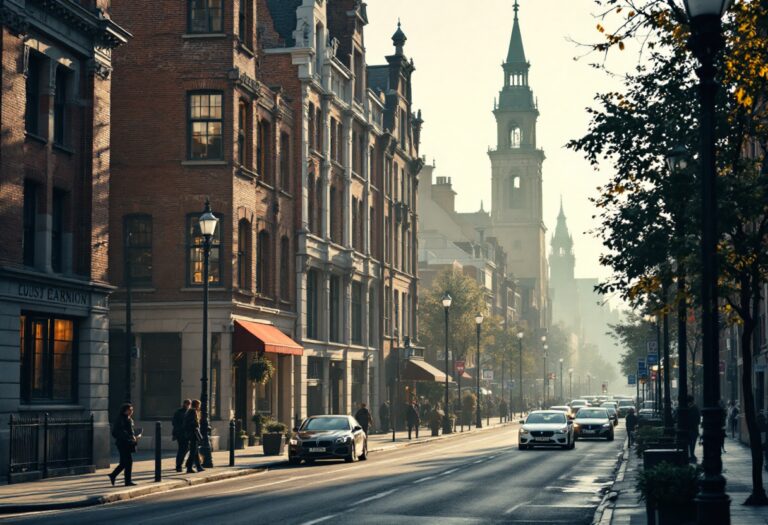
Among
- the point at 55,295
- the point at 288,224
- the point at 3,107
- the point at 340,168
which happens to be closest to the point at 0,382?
the point at 55,295

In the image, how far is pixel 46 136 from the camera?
31.6 m

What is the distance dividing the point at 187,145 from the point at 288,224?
8537 mm

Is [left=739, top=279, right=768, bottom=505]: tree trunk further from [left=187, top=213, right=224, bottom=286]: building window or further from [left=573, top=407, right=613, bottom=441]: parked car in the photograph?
[left=573, top=407, right=613, bottom=441]: parked car

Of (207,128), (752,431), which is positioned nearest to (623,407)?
(207,128)

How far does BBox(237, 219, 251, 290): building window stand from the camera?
4619cm

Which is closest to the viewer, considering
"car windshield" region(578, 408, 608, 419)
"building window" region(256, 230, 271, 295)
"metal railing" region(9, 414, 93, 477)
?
"metal railing" region(9, 414, 93, 477)

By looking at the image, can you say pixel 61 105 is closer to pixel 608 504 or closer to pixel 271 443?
pixel 271 443

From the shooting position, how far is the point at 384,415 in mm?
65562

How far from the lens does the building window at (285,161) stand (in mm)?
52625

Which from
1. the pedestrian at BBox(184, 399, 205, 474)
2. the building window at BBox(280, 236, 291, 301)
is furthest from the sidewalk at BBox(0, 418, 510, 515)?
the building window at BBox(280, 236, 291, 301)

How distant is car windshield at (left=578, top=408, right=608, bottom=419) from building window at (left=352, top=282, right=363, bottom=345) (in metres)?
11.9

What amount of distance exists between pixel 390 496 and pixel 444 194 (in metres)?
117

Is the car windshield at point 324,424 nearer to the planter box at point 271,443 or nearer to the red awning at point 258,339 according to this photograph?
the planter box at point 271,443

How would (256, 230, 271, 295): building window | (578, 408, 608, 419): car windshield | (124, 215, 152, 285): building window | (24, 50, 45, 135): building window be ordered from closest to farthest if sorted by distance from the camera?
1. (24, 50, 45, 135): building window
2. (124, 215, 152, 285): building window
3. (256, 230, 271, 295): building window
4. (578, 408, 608, 419): car windshield
